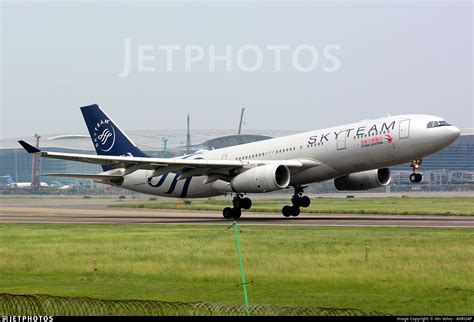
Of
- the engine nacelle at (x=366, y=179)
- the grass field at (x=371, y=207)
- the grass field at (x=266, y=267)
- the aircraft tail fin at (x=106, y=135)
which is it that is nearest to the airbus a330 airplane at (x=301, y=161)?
the engine nacelle at (x=366, y=179)

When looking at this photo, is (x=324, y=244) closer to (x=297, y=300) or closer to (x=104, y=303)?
(x=297, y=300)

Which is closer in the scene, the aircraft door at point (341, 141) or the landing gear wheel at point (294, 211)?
the aircraft door at point (341, 141)

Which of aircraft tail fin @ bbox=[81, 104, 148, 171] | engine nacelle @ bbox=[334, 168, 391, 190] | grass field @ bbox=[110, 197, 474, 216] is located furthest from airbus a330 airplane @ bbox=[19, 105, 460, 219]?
grass field @ bbox=[110, 197, 474, 216]

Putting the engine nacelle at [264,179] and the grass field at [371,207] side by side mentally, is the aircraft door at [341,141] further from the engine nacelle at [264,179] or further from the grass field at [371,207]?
the grass field at [371,207]

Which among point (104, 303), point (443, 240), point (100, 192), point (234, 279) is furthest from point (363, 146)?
point (100, 192)

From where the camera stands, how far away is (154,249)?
30.2 m

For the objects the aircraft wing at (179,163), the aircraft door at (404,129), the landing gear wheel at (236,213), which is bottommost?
the landing gear wheel at (236,213)

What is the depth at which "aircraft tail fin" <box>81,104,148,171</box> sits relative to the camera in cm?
5712

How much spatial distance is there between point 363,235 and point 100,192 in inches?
4963

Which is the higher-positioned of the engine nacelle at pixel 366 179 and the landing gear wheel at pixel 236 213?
the engine nacelle at pixel 366 179

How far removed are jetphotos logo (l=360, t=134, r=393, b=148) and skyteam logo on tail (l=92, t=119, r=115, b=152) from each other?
19.1 meters

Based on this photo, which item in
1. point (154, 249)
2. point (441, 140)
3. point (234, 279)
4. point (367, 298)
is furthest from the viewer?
point (441, 140)

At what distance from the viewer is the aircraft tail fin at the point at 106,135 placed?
57.1 m

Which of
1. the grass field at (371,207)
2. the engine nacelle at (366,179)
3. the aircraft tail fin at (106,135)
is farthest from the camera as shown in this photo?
the grass field at (371,207)
